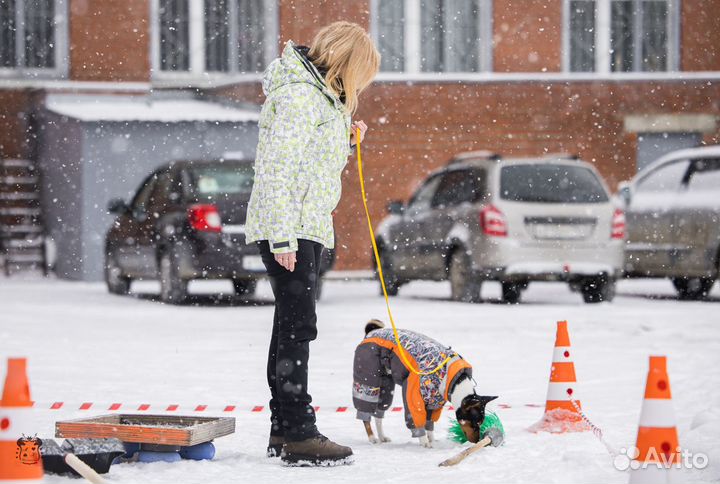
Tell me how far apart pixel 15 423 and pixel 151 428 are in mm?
1187

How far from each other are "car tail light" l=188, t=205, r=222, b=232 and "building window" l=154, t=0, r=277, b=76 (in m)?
11.1

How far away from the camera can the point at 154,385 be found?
8.66 meters

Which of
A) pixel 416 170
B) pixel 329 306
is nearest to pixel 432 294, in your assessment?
pixel 329 306

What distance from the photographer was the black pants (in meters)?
5.86

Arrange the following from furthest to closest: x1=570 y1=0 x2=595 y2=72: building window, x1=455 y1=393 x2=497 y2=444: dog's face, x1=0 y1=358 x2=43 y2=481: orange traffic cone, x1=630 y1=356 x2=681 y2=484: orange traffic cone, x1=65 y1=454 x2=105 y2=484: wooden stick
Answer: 1. x1=570 y1=0 x2=595 y2=72: building window
2. x1=455 y1=393 x2=497 y2=444: dog's face
3. x1=65 y1=454 x2=105 y2=484: wooden stick
4. x1=630 y1=356 x2=681 y2=484: orange traffic cone
5. x1=0 y1=358 x2=43 y2=481: orange traffic cone

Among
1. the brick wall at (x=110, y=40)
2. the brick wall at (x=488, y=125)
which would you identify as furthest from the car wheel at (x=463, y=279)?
the brick wall at (x=110, y=40)

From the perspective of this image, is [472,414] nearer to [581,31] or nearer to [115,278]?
[115,278]

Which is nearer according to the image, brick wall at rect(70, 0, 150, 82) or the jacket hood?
the jacket hood

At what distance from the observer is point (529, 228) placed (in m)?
15.0

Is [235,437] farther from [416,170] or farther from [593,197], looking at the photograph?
[416,170]

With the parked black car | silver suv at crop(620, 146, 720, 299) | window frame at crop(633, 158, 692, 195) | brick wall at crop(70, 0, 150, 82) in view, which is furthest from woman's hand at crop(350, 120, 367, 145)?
brick wall at crop(70, 0, 150, 82)

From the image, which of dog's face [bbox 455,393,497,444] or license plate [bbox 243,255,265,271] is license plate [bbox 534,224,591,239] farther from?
dog's face [bbox 455,393,497,444]

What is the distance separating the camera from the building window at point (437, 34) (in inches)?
947

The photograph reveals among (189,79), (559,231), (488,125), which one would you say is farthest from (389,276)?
(189,79)
